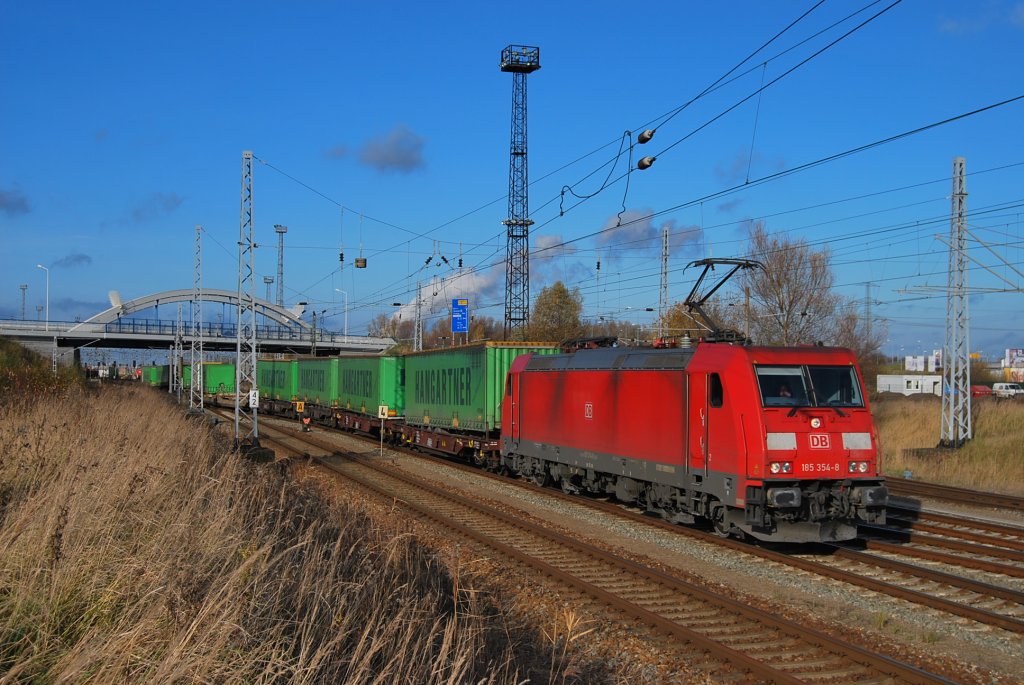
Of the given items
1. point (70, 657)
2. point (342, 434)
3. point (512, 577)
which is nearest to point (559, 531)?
point (512, 577)

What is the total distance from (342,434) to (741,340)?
95.8 feet

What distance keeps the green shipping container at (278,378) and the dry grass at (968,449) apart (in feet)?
111

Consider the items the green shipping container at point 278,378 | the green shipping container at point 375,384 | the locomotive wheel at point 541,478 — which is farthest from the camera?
the green shipping container at point 278,378

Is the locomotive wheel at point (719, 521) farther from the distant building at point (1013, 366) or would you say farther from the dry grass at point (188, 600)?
the distant building at point (1013, 366)

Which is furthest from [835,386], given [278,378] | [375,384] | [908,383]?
[908,383]

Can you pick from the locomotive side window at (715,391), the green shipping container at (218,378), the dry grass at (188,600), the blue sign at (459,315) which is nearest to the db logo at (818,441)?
the locomotive side window at (715,391)

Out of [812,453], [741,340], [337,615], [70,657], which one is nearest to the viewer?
[70,657]

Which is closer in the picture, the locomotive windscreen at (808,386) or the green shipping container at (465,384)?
the locomotive windscreen at (808,386)

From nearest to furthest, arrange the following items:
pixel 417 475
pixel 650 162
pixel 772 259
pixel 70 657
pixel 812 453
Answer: pixel 70 657, pixel 812 453, pixel 650 162, pixel 417 475, pixel 772 259

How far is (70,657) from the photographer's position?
4.55 m

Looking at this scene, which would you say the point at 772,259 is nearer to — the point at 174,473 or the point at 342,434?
the point at 342,434

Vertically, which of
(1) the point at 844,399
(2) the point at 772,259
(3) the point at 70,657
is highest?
(2) the point at 772,259

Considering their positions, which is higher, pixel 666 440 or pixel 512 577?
pixel 666 440

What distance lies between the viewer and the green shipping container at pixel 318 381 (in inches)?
1687
